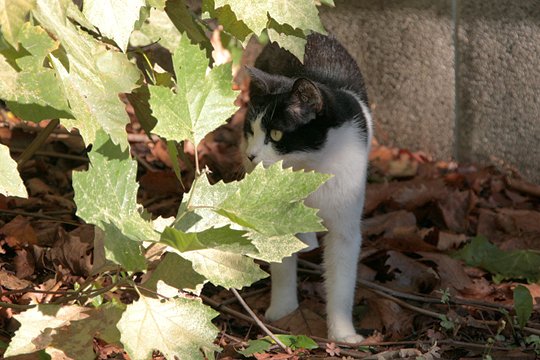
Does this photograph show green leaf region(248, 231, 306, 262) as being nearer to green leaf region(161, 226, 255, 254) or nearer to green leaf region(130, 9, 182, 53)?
green leaf region(161, 226, 255, 254)

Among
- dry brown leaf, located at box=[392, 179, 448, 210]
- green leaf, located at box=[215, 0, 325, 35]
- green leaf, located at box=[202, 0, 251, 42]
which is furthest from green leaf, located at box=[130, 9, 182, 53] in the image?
dry brown leaf, located at box=[392, 179, 448, 210]

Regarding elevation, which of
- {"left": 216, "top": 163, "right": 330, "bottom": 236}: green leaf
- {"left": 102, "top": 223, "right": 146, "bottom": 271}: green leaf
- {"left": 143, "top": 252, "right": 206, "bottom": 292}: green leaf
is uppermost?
{"left": 216, "top": 163, "right": 330, "bottom": 236}: green leaf

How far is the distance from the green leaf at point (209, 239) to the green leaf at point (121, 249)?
0.24 ft

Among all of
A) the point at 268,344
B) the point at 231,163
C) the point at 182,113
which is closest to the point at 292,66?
the point at 231,163

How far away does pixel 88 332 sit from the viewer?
1.59 m

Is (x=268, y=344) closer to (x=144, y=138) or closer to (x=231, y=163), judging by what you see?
(x=231, y=163)

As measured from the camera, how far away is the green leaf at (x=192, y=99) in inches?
→ 56.1

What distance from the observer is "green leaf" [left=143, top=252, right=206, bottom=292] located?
152 cm

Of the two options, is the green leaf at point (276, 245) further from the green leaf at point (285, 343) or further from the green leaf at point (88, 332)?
the green leaf at point (285, 343)

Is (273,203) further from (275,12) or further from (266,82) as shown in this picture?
(266,82)

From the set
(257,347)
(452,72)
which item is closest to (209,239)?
(257,347)

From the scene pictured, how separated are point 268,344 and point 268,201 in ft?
2.38

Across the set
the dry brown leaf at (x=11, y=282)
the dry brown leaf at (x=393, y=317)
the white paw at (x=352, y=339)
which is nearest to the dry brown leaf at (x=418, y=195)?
the dry brown leaf at (x=393, y=317)

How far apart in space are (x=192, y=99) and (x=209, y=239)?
26 cm
